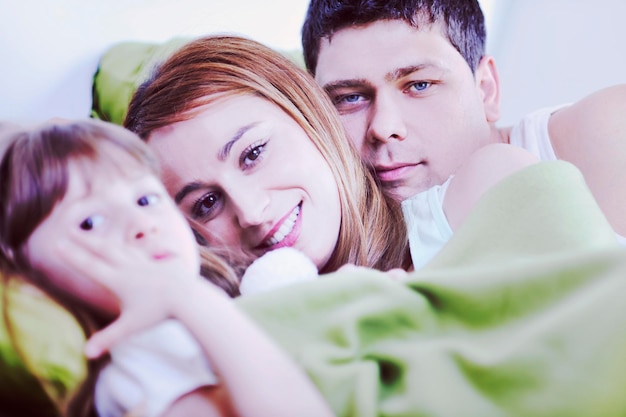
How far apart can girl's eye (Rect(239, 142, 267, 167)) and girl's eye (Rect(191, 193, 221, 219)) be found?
4 centimetres

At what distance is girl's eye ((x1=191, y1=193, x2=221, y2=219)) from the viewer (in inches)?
22.5

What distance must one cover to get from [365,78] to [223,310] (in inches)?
20.9

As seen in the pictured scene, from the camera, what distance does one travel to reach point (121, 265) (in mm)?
352

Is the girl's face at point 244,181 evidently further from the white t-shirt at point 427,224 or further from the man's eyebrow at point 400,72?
the man's eyebrow at point 400,72

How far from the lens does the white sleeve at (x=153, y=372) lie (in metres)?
0.33

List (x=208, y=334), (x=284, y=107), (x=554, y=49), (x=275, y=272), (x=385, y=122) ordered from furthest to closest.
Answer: (x=554, y=49)
(x=385, y=122)
(x=284, y=107)
(x=275, y=272)
(x=208, y=334)

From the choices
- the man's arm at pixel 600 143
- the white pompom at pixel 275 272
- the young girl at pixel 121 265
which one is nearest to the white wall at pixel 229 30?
the young girl at pixel 121 265

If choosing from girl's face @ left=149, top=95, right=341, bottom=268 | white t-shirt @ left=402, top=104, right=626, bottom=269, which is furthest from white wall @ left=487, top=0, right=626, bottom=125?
girl's face @ left=149, top=95, right=341, bottom=268

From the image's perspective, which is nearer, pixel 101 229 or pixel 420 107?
pixel 101 229

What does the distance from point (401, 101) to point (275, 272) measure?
1.30ft

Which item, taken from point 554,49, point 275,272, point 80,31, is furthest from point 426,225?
point 554,49

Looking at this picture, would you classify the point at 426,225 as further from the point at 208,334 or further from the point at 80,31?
the point at 80,31

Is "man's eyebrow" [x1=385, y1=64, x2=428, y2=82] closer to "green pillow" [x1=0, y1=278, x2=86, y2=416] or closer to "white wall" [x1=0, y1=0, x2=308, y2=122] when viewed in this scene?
"white wall" [x1=0, y1=0, x2=308, y2=122]

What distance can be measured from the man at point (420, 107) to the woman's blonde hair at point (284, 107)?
74 mm
